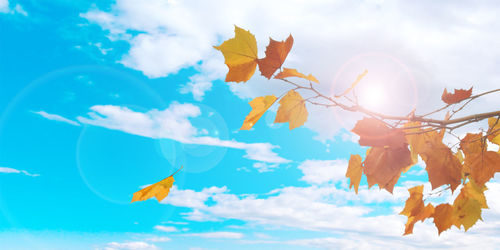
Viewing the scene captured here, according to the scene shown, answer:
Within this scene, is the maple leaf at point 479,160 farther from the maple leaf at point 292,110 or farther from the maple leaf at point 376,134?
the maple leaf at point 292,110

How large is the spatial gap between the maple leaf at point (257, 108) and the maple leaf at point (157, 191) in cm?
36

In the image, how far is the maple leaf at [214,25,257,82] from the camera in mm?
1280

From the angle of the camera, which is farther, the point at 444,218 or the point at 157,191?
the point at 444,218

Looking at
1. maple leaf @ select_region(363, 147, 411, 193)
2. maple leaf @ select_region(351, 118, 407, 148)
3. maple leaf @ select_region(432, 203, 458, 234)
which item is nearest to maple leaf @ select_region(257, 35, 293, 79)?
maple leaf @ select_region(351, 118, 407, 148)

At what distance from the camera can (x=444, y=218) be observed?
162 centimetres

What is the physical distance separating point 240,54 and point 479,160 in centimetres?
114

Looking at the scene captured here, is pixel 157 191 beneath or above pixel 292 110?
beneath

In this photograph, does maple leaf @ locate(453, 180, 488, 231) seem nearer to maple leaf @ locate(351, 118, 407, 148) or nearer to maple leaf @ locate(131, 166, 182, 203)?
maple leaf @ locate(351, 118, 407, 148)

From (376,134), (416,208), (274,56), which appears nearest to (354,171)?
(376,134)

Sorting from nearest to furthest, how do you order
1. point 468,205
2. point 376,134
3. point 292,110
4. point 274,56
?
point 376,134 → point 274,56 → point 292,110 → point 468,205

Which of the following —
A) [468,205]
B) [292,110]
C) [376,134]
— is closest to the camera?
[376,134]

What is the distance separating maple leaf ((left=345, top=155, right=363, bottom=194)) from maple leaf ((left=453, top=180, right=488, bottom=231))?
55 centimetres

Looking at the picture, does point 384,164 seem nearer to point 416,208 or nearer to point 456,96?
point 456,96

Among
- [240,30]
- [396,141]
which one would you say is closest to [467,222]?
[396,141]
